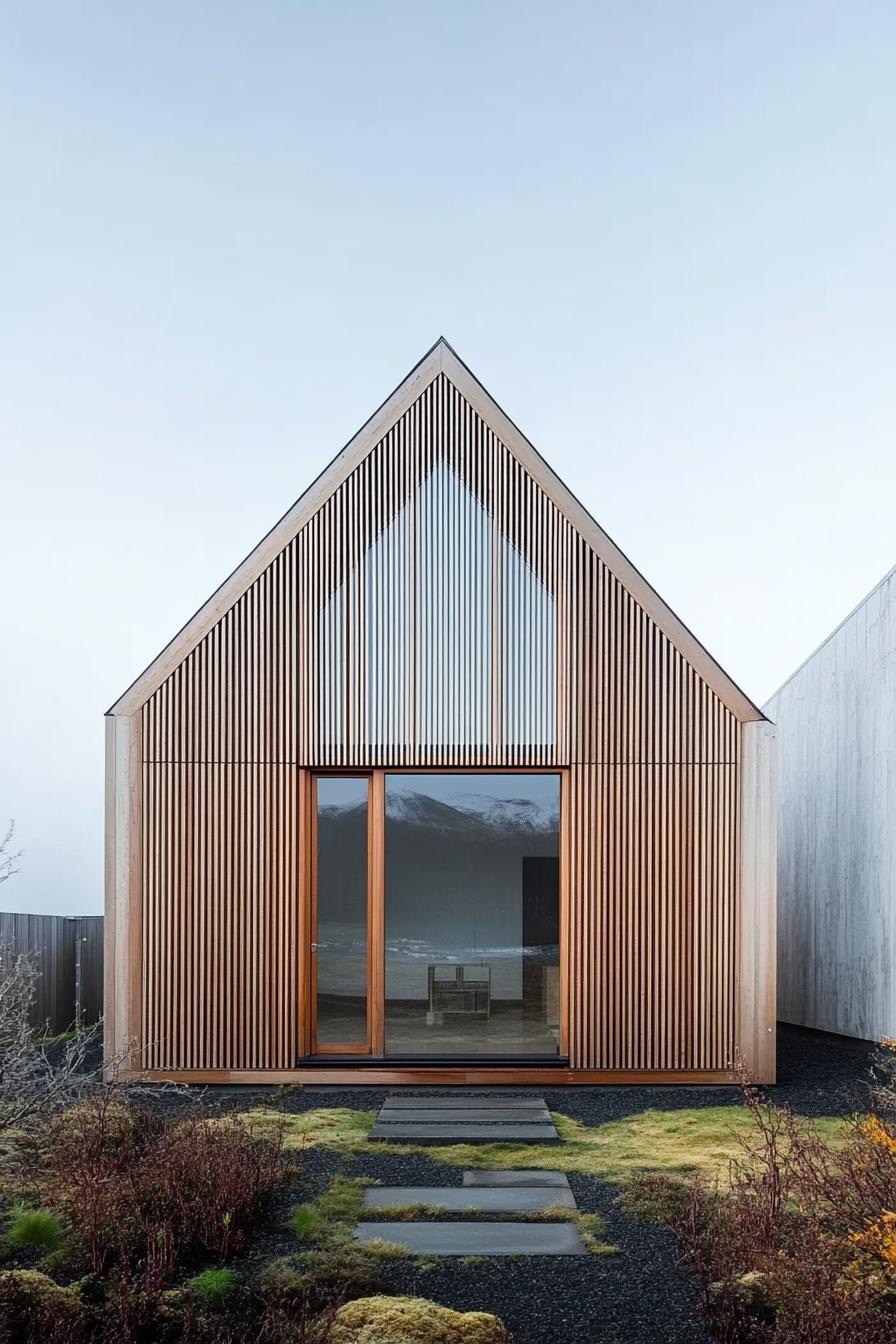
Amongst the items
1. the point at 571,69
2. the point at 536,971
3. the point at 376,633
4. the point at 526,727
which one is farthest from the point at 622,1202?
the point at 571,69

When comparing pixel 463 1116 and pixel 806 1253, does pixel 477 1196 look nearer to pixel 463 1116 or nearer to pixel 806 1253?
pixel 463 1116

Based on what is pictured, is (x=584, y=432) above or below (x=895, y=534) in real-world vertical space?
above

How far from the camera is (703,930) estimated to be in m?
9.54

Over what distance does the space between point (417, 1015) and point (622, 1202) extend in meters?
3.80

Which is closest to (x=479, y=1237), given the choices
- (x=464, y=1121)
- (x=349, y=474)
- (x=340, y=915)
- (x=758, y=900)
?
(x=464, y=1121)

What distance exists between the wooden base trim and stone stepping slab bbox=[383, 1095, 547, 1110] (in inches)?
15.9

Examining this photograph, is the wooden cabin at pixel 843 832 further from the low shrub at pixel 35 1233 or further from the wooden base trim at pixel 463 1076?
the low shrub at pixel 35 1233

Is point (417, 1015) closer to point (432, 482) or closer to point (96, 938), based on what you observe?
point (432, 482)

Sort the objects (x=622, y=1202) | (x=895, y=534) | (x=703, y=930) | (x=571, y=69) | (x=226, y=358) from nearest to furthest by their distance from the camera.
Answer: (x=622, y=1202) < (x=703, y=930) < (x=571, y=69) < (x=226, y=358) < (x=895, y=534)

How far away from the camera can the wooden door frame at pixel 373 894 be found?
9633 mm

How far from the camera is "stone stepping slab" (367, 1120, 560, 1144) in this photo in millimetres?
7578

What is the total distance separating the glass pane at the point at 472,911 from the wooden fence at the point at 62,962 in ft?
12.0

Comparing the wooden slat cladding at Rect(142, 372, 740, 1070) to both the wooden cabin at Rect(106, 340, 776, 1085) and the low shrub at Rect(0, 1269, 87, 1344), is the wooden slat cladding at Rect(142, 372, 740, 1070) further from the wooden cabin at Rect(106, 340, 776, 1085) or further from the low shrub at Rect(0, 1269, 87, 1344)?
the low shrub at Rect(0, 1269, 87, 1344)

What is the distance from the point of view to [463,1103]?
28.9 ft
